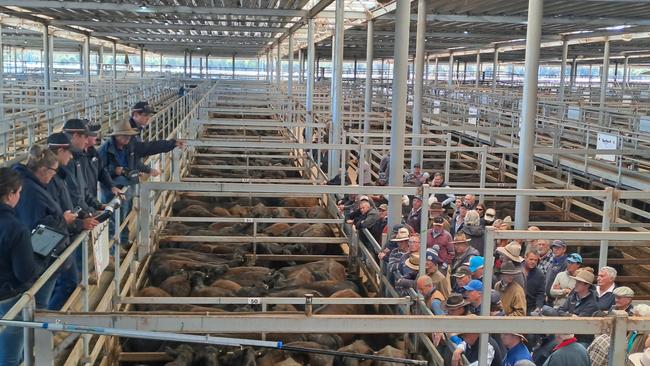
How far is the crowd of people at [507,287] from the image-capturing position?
19.4 feet

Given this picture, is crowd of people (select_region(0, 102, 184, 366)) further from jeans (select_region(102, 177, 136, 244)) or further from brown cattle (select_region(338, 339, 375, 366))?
brown cattle (select_region(338, 339, 375, 366))

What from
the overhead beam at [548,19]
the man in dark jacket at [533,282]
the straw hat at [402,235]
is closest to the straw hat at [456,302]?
the man in dark jacket at [533,282]

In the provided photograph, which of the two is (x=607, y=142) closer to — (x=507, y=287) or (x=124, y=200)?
(x=507, y=287)

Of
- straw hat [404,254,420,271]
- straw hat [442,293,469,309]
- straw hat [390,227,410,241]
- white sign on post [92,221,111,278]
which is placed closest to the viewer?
white sign on post [92,221,111,278]

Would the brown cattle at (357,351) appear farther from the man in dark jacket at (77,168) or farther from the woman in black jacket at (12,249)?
the woman in black jacket at (12,249)

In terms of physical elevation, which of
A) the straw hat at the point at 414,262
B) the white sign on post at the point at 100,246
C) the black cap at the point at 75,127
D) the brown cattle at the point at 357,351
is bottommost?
the brown cattle at the point at 357,351

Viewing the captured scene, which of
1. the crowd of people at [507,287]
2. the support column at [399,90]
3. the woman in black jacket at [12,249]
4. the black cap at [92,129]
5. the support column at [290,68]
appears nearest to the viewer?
the woman in black jacket at [12,249]

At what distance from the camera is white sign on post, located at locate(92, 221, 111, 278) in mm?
6141

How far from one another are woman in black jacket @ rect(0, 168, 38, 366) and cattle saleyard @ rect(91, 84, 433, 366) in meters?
0.79

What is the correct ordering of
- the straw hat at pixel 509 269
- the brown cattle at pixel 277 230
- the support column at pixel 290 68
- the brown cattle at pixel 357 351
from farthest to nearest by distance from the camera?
the support column at pixel 290 68, the brown cattle at pixel 277 230, the straw hat at pixel 509 269, the brown cattle at pixel 357 351

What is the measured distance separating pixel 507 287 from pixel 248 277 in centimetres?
357

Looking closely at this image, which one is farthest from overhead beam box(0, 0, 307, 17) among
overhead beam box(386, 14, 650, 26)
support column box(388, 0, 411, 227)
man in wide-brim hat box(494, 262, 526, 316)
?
man in wide-brim hat box(494, 262, 526, 316)

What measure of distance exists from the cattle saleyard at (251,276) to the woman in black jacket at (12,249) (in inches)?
31.2

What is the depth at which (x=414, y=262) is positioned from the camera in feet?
25.8
